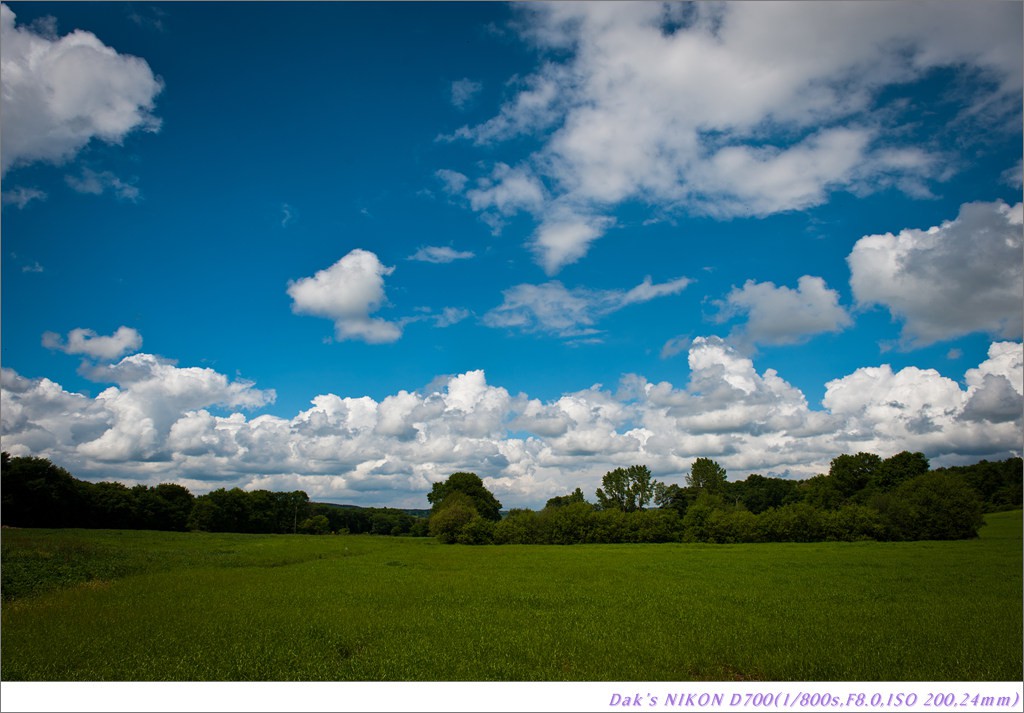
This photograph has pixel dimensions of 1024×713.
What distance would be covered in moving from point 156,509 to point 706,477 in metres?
119

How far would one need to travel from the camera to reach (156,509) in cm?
10231

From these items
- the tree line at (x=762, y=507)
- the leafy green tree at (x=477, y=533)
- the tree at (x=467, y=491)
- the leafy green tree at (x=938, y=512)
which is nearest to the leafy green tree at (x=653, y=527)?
the tree line at (x=762, y=507)

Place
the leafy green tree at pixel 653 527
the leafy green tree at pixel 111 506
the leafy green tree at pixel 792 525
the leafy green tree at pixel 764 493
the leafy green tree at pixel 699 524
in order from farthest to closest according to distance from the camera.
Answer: the leafy green tree at pixel 764 493
the leafy green tree at pixel 111 506
the leafy green tree at pixel 653 527
the leafy green tree at pixel 699 524
the leafy green tree at pixel 792 525

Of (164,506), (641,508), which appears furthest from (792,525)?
(164,506)

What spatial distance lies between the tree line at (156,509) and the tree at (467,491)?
2046cm

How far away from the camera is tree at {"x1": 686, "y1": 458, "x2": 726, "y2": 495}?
427 ft

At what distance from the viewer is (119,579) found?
3297cm

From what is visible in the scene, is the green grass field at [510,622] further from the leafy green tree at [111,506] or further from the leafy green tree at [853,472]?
the leafy green tree at [853,472]

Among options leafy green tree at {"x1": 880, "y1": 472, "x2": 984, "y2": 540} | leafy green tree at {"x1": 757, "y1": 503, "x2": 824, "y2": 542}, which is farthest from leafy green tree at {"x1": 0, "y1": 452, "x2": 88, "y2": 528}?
leafy green tree at {"x1": 880, "y1": 472, "x2": 984, "y2": 540}

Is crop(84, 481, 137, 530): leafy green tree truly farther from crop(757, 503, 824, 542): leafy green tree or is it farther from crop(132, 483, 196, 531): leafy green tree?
crop(757, 503, 824, 542): leafy green tree

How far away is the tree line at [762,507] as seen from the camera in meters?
68.9

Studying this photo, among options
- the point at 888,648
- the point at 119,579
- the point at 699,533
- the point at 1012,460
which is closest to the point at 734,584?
the point at 888,648

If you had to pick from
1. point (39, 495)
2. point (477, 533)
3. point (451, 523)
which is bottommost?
point (477, 533)

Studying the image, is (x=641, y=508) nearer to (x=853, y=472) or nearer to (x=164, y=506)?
(x=853, y=472)
